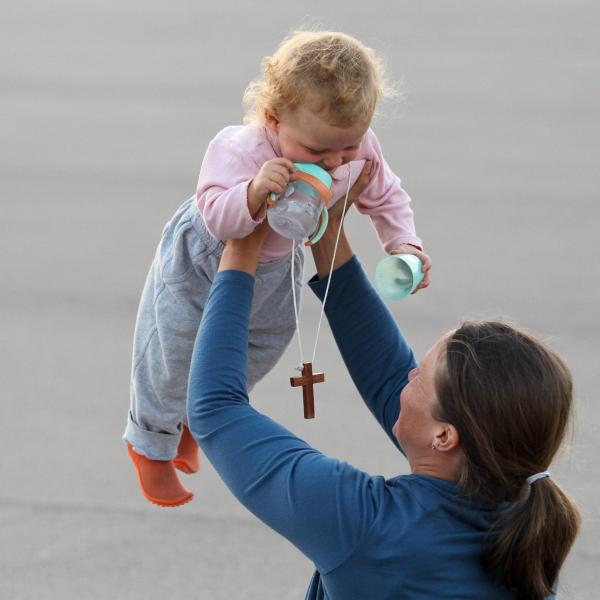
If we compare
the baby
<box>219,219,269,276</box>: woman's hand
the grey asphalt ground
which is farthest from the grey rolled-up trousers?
the grey asphalt ground

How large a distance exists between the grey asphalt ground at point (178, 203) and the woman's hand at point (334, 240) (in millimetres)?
468

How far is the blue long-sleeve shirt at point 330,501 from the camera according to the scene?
1453 mm

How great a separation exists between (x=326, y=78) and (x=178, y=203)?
3.45 m

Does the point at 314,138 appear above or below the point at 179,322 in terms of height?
above

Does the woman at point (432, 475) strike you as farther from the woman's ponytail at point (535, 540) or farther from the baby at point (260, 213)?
the baby at point (260, 213)

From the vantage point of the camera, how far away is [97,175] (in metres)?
5.23

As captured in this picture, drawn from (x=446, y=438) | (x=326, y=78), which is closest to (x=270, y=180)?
(x=326, y=78)

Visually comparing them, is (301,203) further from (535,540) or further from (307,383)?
(535,540)

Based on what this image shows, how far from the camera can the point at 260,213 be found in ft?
A: 5.30

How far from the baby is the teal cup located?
0.17 ft

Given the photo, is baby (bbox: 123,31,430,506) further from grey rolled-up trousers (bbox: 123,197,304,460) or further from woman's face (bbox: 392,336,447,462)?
woman's face (bbox: 392,336,447,462)

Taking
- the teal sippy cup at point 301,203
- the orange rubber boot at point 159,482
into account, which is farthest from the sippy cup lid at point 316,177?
the orange rubber boot at point 159,482

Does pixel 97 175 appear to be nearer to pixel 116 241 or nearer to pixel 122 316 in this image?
pixel 116 241

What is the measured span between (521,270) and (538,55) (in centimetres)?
250
